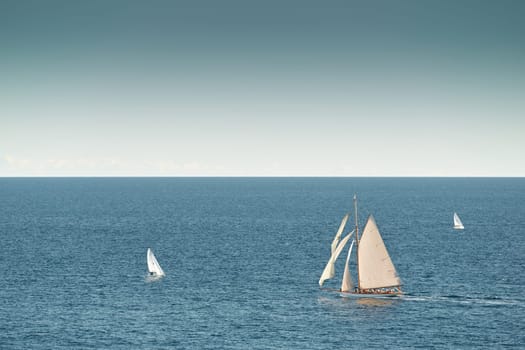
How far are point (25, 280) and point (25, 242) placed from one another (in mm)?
49762

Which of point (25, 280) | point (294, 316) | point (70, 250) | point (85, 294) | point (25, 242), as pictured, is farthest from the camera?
point (25, 242)

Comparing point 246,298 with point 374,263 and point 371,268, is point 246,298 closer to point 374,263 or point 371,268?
point 371,268

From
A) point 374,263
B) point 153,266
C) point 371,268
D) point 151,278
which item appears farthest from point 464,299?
point 153,266

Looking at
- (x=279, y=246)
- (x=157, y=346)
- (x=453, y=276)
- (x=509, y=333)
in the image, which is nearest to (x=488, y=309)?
(x=509, y=333)

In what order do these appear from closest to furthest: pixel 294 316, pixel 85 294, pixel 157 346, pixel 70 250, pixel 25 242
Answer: pixel 157 346, pixel 294 316, pixel 85 294, pixel 70 250, pixel 25 242

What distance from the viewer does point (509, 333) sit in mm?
81000

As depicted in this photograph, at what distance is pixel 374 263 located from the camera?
328 feet

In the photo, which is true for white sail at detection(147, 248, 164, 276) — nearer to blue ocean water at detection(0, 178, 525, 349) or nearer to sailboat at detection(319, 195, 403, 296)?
blue ocean water at detection(0, 178, 525, 349)

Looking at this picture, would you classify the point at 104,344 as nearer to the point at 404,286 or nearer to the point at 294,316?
the point at 294,316

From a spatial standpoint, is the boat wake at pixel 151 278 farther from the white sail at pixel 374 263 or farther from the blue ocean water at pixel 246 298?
the white sail at pixel 374 263

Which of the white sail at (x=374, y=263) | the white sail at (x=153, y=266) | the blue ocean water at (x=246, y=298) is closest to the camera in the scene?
the blue ocean water at (x=246, y=298)

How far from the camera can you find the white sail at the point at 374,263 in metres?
99.4

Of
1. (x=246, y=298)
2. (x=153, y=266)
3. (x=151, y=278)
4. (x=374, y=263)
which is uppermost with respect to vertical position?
(x=374, y=263)

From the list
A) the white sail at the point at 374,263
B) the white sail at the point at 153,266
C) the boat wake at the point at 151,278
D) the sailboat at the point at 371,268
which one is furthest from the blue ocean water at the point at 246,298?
the white sail at the point at 374,263
